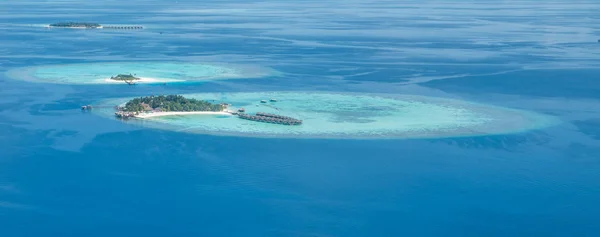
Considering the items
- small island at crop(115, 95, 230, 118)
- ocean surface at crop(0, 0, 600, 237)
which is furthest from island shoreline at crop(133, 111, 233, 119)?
ocean surface at crop(0, 0, 600, 237)

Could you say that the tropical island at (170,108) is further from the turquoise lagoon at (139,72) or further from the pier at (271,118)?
the turquoise lagoon at (139,72)

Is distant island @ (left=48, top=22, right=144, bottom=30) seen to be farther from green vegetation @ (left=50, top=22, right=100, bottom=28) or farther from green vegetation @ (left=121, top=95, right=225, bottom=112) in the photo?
green vegetation @ (left=121, top=95, right=225, bottom=112)

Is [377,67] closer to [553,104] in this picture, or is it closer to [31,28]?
[553,104]

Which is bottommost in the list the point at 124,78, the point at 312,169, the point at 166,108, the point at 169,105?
the point at 312,169

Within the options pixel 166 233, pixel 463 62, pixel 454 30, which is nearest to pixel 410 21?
pixel 454 30

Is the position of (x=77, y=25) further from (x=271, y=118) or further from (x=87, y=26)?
(x=271, y=118)

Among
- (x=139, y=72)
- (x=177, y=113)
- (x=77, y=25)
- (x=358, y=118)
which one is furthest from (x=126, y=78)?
(x=77, y=25)

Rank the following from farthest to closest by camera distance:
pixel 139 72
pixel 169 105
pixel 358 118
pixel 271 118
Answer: pixel 139 72 → pixel 169 105 → pixel 358 118 → pixel 271 118
